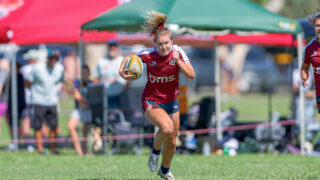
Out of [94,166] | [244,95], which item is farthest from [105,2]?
[244,95]

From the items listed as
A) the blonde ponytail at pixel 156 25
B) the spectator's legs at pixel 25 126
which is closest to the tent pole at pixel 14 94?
the spectator's legs at pixel 25 126

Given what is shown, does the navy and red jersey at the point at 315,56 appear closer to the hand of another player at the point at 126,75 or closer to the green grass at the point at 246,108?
the hand of another player at the point at 126,75

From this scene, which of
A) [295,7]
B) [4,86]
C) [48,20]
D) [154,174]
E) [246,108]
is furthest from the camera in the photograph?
[295,7]

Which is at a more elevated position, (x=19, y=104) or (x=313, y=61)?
(x=313, y=61)

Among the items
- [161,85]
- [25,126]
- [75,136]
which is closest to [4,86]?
[25,126]

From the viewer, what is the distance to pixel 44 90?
47.7 feet

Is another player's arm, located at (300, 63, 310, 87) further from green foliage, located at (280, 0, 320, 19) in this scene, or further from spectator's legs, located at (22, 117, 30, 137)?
green foliage, located at (280, 0, 320, 19)

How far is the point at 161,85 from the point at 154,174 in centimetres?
177

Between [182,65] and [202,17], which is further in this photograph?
[202,17]

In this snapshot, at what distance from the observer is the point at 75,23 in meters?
15.7

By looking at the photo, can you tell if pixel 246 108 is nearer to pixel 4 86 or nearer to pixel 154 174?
pixel 4 86

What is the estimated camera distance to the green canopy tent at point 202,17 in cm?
Result: 1292

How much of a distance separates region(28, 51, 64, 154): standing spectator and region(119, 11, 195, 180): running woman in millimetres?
6136

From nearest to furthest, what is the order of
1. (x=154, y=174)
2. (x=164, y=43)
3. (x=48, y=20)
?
1. (x=164, y=43)
2. (x=154, y=174)
3. (x=48, y=20)
